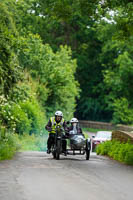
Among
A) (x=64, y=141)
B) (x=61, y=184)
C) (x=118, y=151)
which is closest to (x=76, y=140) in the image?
(x=64, y=141)

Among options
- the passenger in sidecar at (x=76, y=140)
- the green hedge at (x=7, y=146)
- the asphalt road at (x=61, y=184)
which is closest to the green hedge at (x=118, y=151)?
the passenger in sidecar at (x=76, y=140)

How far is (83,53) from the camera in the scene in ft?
222

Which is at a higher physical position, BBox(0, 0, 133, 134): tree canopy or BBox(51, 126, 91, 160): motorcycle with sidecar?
BBox(0, 0, 133, 134): tree canopy

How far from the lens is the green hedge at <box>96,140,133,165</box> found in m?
18.4

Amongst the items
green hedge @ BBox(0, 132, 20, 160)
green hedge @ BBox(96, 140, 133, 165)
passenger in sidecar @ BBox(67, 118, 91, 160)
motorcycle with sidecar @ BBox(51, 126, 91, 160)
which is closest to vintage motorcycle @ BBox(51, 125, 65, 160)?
motorcycle with sidecar @ BBox(51, 126, 91, 160)

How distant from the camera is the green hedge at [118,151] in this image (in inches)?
724

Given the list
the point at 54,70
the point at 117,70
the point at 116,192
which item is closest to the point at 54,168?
the point at 116,192

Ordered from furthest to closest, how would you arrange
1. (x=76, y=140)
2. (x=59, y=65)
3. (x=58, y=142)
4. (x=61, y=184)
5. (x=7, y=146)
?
(x=59, y=65)
(x=7, y=146)
(x=76, y=140)
(x=58, y=142)
(x=61, y=184)

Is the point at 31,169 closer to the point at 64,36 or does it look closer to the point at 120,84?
the point at 120,84

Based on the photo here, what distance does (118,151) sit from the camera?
20.8 meters

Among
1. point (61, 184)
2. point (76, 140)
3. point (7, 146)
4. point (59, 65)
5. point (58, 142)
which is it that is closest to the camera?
point (61, 184)

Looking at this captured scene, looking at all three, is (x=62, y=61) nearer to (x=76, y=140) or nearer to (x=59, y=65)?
(x=59, y=65)

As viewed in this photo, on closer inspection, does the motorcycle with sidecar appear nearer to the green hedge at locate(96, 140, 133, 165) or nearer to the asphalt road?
the green hedge at locate(96, 140, 133, 165)

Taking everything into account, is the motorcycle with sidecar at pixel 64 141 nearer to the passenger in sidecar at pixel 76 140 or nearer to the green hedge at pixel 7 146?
the passenger in sidecar at pixel 76 140
